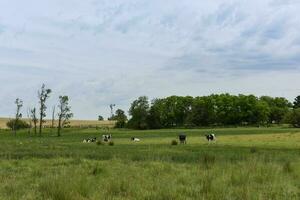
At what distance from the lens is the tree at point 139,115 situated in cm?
17638

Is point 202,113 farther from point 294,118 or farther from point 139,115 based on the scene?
point 294,118

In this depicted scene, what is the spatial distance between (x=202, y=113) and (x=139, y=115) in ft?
66.9

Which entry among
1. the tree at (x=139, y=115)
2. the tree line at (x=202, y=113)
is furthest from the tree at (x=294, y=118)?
the tree at (x=139, y=115)

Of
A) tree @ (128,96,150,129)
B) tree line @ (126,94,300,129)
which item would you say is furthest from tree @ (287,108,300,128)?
tree @ (128,96,150,129)

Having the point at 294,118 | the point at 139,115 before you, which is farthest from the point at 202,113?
the point at 294,118

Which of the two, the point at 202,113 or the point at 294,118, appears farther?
the point at 202,113

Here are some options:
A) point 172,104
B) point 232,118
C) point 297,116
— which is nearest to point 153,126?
point 172,104

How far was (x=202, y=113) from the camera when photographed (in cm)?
17800

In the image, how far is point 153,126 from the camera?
180m

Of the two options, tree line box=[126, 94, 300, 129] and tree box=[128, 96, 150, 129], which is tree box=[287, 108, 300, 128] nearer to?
tree line box=[126, 94, 300, 129]

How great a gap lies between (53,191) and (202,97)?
177009 millimetres

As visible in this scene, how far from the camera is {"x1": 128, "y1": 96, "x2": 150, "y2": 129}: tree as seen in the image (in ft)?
579

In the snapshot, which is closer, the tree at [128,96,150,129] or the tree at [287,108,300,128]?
the tree at [287,108,300,128]

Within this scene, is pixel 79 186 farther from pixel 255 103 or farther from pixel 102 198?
pixel 255 103
